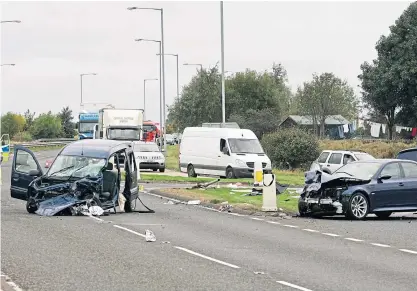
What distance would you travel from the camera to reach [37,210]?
21266 millimetres

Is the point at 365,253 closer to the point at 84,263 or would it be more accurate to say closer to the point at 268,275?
the point at 268,275

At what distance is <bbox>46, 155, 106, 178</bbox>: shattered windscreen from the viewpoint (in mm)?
21578

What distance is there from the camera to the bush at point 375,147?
54553 millimetres

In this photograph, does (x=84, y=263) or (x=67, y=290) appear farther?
(x=84, y=263)

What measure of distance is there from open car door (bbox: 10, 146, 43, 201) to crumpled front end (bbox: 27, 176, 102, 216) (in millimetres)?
778

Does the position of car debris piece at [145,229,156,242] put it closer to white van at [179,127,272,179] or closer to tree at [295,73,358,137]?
white van at [179,127,272,179]

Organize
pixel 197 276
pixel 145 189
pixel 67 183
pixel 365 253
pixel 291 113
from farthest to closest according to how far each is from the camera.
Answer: pixel 291 113 < pixel 145 189 < pixel 67 183 < pixel 365 253 < pixel 197 276

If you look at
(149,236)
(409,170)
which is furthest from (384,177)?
(149,236)

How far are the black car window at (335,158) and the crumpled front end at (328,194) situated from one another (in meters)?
18.1

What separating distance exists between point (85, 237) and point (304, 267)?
16.6ft

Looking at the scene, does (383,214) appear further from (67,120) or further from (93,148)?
(67,120)

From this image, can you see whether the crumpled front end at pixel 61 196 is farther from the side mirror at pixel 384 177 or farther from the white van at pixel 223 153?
the white van at pixel 223 153

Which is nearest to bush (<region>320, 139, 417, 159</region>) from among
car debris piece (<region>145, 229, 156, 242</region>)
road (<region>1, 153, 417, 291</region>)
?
road (<region>1, 153, 417, 291</region>)

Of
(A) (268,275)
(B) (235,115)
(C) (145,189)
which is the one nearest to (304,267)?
(A) (268,275)
